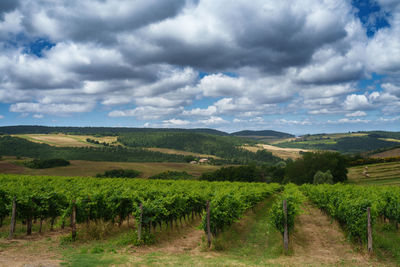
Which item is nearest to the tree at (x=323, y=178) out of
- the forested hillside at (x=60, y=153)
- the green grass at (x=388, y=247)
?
the green grass at (x=388, y=247)

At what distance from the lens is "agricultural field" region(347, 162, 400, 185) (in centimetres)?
6097

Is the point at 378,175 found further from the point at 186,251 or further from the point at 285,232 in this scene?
the point at 186,251

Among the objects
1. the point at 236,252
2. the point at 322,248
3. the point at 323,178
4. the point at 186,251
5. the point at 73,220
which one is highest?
the point at 73,220

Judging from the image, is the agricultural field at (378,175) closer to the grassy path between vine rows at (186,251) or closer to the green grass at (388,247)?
the green grass at (388,247)

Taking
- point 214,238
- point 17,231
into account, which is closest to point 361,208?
point 214,238

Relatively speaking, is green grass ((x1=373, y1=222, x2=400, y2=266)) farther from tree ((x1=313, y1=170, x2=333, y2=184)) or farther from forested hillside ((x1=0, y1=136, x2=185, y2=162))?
forested hillside ((x1=0, y1=136, x2=185, y2=162))

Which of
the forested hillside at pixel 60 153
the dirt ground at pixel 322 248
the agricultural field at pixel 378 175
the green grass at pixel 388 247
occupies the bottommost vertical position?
the forested hillside at pixel 60 153

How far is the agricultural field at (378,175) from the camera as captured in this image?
60969 millimetres

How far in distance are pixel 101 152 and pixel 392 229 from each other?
183005mm

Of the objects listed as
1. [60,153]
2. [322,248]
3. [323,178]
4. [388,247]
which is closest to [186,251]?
[322,248]

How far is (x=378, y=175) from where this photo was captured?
6712 cm

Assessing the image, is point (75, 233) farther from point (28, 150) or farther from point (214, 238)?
point (28, 150)

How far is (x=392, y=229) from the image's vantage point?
776 inches

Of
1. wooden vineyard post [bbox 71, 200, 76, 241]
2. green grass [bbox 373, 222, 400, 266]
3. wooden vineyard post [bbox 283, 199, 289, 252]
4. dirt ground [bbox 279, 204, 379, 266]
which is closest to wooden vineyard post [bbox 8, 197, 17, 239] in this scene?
wooden vineyard post [bbox 71, 200, 76, 241]
